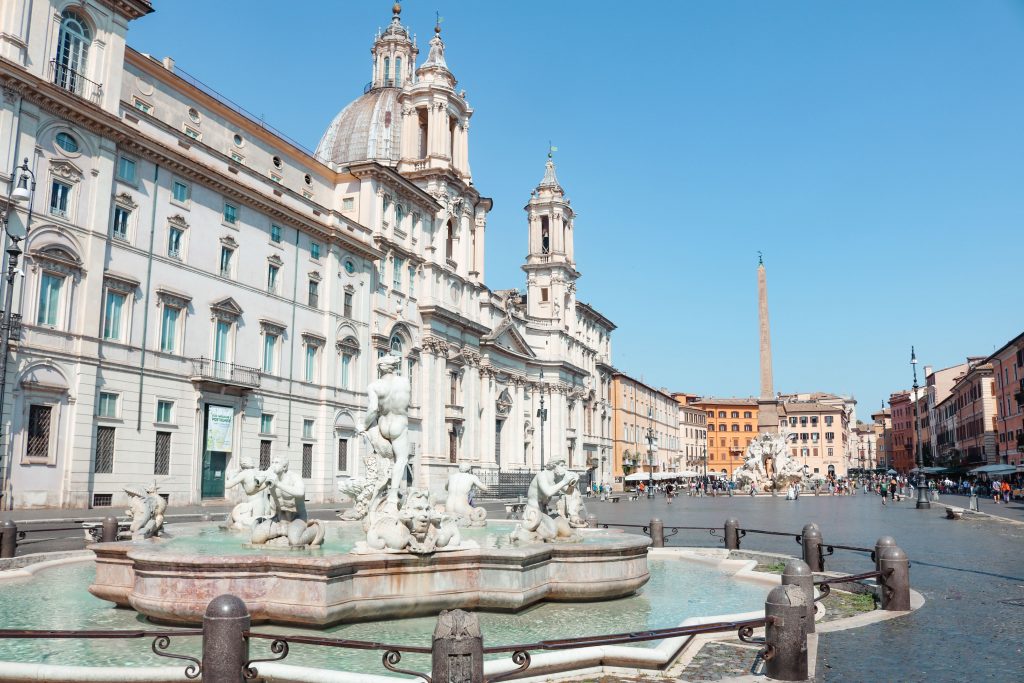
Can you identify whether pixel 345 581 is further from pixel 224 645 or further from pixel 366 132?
pixel 366 132

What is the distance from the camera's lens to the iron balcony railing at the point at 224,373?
101 ft

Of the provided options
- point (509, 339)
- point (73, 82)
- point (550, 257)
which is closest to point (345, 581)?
point (73, 82)

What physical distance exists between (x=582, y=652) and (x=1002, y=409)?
228 feet

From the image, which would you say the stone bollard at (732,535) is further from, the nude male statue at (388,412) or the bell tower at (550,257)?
the bell tower at (550,257)

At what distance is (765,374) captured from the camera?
202ft

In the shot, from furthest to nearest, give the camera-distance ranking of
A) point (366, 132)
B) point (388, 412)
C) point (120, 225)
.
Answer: point (366, 132)
point (120, 225)
point (388, 412)

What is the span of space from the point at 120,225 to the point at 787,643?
27665 mm

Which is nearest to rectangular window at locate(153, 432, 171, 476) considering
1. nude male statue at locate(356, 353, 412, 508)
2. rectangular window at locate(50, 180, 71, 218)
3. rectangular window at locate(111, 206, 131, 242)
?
rectangular window at locate(111, 206, 131, 242)

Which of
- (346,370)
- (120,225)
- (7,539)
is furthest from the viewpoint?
(346,370)

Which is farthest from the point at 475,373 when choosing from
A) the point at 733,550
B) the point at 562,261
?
the point at 733,550

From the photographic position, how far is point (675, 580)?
1211 cm

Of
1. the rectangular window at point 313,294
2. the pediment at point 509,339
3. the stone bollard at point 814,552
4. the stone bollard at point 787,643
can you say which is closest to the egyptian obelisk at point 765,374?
the pediment at point 509,339

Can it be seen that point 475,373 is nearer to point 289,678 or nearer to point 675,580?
point 675,580

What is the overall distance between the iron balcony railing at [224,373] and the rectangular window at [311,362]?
3795 mm
